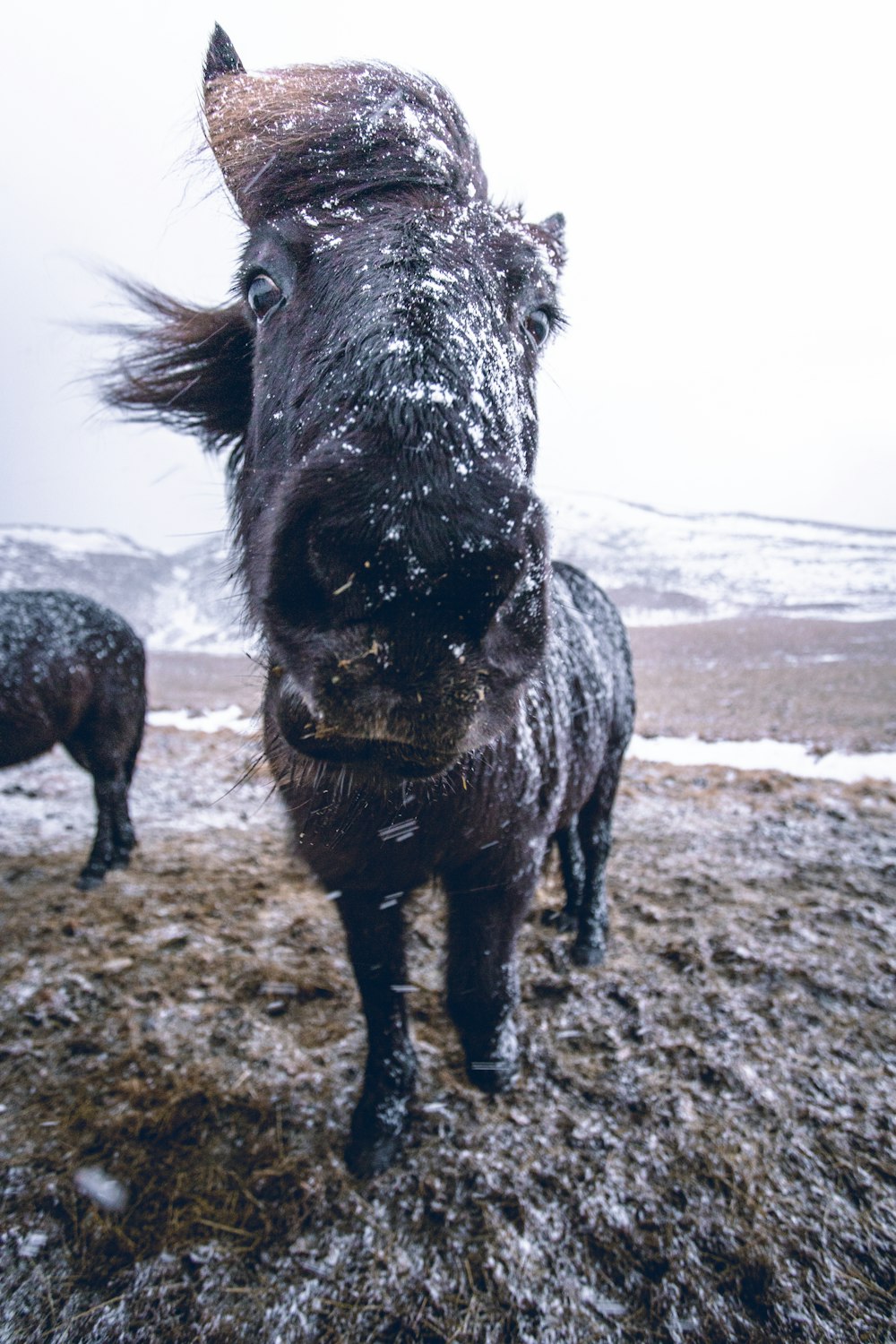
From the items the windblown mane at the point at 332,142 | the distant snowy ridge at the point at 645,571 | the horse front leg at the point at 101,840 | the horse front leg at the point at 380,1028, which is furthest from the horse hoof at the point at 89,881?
the distant snowy ridge at the point at 645,571

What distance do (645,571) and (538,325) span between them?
73.2ft

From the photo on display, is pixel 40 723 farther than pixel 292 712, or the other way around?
pixel 40 723

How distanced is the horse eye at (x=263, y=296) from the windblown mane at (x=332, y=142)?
15 cm

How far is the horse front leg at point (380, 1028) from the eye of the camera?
193cm

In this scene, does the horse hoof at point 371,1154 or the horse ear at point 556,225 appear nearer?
the horse hoof at point 371,1154

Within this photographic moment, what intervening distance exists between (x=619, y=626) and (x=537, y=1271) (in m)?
3.18

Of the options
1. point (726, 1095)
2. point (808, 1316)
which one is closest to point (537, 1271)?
point (808, 1316)

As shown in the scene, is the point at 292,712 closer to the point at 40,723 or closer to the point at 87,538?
the point at 40,723

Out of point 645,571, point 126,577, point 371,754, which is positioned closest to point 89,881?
point 371,754

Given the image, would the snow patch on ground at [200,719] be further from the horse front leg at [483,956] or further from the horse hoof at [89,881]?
the horse front leg at [483,956]

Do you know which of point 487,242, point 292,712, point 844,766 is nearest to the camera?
point 292,712

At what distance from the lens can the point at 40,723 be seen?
394cm

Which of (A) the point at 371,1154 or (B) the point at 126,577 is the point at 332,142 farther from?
(B) the point at 126,577

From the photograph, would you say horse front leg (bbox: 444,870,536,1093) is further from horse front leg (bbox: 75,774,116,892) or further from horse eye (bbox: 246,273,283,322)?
horse front leg (bbox: 75,774,116,892)
